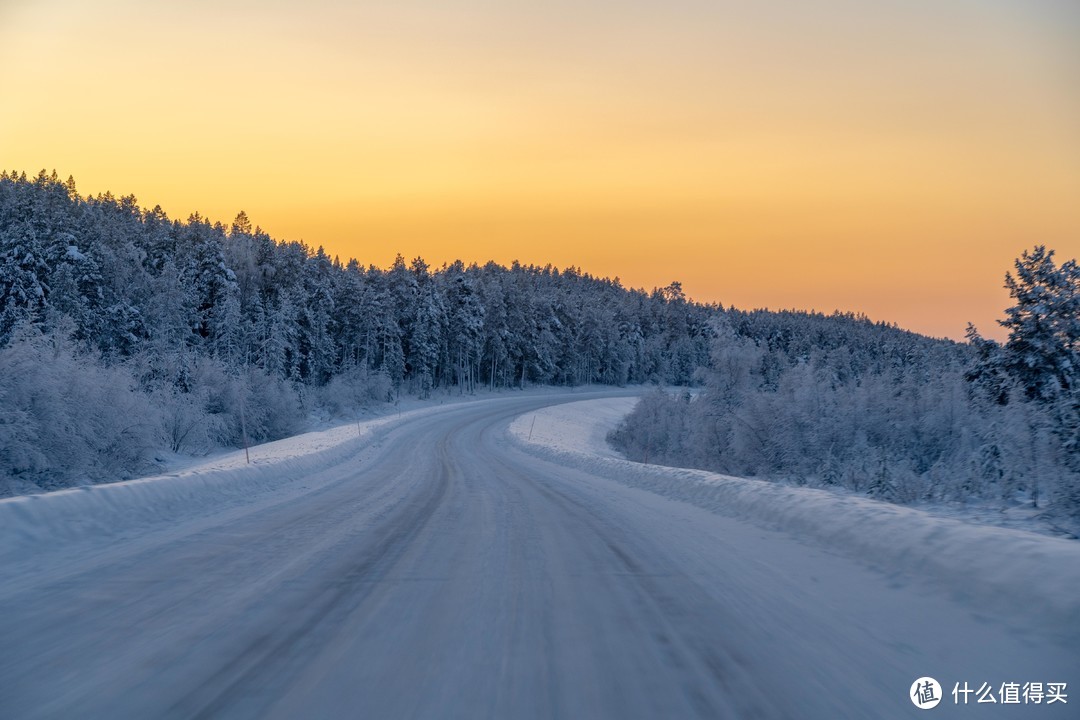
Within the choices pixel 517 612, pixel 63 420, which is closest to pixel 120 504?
pixel 517 612

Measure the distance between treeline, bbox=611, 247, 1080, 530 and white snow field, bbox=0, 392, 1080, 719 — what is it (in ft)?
11.9

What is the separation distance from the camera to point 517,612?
6145 mm

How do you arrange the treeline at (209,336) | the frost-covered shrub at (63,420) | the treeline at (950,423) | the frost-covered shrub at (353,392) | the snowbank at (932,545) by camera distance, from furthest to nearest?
the frost-covered shrub at (353,392), the treeline at (209,336), the frost-covered shrub at (63,420), the treeline at (950,423), the snowbank at (932,545)

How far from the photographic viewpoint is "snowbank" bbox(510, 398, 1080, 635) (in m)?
5.75

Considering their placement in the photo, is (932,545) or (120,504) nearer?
(932,545)

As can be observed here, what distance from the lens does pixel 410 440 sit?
3600 cm

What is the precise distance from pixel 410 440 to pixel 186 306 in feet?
117

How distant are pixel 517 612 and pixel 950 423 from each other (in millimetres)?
17974

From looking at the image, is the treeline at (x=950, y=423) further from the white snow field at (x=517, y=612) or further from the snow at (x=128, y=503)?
the snow at (x=128, y=503)

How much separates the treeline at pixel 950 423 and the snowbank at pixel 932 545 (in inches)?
111

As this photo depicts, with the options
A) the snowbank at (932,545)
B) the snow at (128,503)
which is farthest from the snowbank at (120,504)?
the snowbank at (932,545)

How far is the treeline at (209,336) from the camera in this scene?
21.3 m

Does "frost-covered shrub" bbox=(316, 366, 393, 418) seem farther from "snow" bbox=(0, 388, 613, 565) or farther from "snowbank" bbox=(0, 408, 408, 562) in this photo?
"snowbank" bbox=(0, 408, 408, 562)

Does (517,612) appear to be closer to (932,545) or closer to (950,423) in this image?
(932,545)
